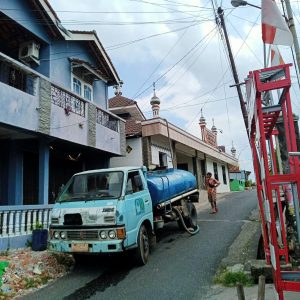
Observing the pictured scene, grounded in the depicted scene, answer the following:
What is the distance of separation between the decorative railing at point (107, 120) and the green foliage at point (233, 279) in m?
9.12

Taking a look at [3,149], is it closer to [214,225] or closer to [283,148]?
[214,225]

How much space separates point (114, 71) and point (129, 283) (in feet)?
38.9

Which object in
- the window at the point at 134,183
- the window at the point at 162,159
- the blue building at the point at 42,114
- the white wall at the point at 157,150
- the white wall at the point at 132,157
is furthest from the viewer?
the window at the point at 162,159

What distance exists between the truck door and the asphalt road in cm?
79

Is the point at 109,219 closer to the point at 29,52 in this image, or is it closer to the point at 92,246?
the point at 92,246

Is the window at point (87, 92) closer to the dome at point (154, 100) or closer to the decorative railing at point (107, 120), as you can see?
the decorative railing at point (107, 120)

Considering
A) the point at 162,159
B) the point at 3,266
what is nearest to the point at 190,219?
the point at 3,266

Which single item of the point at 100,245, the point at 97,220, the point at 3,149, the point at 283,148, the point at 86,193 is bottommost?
the point at 100,245

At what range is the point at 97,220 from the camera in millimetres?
7109

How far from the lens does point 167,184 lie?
10.2 metres

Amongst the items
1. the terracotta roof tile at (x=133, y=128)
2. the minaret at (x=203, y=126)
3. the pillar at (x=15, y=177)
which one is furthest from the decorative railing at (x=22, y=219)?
the minaret at (x=203, y=126)

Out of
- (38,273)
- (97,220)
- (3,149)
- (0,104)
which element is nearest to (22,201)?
(3,149)

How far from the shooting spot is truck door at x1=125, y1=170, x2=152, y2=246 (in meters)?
7.37

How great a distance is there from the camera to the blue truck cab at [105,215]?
7.04 meters
